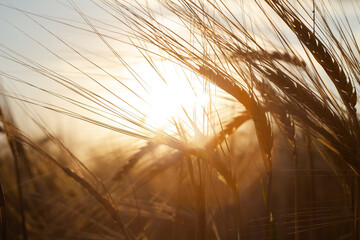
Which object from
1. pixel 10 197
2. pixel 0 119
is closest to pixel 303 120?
pixel 0 119

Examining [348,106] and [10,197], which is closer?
[348,106]

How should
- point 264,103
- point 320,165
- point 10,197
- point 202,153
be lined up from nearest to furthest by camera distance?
point 202,153
point 264,103
point 10,197
point 320,165

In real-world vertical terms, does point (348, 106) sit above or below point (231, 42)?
below

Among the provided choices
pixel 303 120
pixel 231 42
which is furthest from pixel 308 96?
pixel 231 42

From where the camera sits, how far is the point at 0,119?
821mm

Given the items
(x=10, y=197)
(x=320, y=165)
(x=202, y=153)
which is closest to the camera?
(x=202, y=153)

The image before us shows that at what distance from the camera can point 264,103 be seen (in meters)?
0.92

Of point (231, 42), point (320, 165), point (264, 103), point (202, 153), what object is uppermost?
point (231, 42)

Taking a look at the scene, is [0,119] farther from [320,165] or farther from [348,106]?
[320,165]

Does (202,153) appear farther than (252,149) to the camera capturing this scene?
No

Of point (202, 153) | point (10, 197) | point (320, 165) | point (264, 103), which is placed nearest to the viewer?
point (202, 153)

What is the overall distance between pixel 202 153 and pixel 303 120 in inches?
9.4

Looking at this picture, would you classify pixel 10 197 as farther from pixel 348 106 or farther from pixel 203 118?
pixel 348 106

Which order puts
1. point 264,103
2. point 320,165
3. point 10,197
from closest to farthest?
point 264,103, point 10,197, point 320,165
